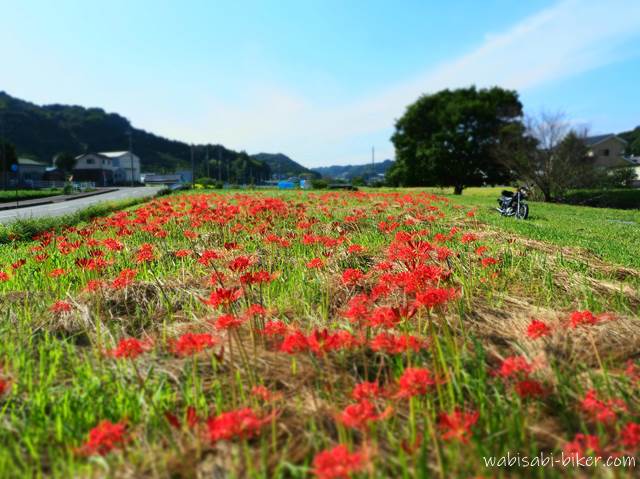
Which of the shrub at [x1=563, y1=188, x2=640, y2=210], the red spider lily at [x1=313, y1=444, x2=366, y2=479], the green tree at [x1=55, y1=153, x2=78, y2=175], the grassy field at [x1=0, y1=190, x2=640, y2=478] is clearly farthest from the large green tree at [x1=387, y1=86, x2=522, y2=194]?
the green tree at [x1=55, y1=153, x2=78, y2=175]

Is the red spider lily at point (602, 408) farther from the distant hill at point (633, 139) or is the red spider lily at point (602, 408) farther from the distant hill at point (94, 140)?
the distant hill at point (633, 139)

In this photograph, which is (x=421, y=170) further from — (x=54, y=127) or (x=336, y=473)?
(x=54, y=127)

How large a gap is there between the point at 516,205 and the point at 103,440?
12.9 m

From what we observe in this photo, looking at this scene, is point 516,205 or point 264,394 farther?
point 516,205

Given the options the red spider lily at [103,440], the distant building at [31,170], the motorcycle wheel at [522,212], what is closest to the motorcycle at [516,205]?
the motorcycle wheel at [522,212]

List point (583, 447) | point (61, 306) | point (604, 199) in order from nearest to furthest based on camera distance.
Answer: point (583, 447) → point (61, 306) → point (604, 199)

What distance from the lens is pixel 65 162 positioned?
82.2 meters

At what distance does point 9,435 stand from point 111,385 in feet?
1.23

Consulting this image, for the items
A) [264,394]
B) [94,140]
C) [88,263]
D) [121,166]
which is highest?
[94,140]

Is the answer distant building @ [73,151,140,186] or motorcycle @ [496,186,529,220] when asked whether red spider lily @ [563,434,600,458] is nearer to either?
motorcycle @ [496,186,529,220]

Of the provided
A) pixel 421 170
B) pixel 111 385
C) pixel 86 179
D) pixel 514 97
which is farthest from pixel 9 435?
pixel 86 179

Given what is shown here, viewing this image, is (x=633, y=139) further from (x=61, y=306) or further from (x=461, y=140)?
(x=61, y=306)

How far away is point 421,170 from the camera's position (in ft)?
128

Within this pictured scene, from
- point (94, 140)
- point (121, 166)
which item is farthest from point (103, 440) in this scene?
point (94, 140)
